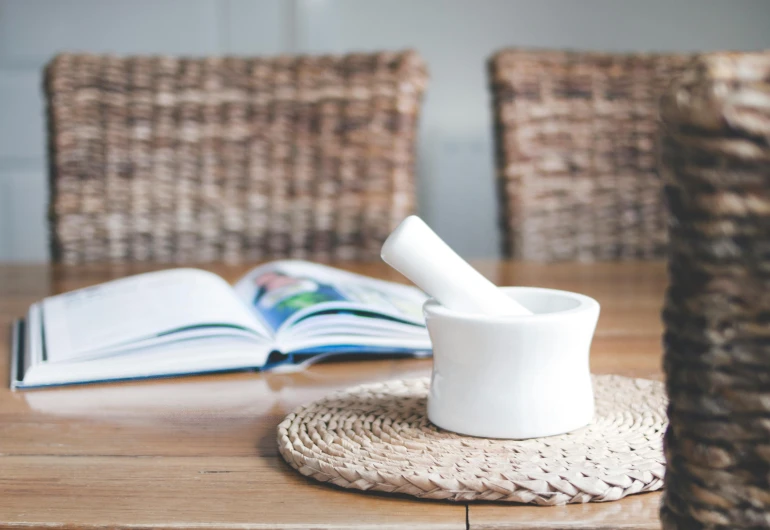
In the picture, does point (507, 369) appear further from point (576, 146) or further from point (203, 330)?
point (576, 146)

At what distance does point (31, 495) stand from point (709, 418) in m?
0.35

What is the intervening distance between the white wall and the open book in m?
1.72

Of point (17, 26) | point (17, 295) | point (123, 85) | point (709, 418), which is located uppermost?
point (17, 26)

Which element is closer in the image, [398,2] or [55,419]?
[55,419]

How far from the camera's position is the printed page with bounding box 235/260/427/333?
31.3 inches

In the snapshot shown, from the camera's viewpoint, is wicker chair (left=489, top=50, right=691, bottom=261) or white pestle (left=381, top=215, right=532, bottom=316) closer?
white pestle (left=381, top=215, right=532, bottom=316)

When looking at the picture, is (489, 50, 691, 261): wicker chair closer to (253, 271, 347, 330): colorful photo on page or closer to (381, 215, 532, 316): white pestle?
(253, 271, 347, 330): colorful photo on page

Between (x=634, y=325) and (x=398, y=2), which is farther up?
(x=398, y=2)

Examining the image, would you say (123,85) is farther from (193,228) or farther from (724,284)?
(724,284)

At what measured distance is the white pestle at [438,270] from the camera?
0.55 meters

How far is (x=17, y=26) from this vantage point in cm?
270

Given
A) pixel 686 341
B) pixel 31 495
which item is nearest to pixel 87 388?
pixel 31 495

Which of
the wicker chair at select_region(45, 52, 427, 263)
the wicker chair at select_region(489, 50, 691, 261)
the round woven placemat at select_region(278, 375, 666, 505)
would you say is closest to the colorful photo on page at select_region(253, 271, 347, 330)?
the round woven placemat at select_region(278, 375, 666, 505)

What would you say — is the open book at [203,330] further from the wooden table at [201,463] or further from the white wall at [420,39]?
the white wall at [420,39]
